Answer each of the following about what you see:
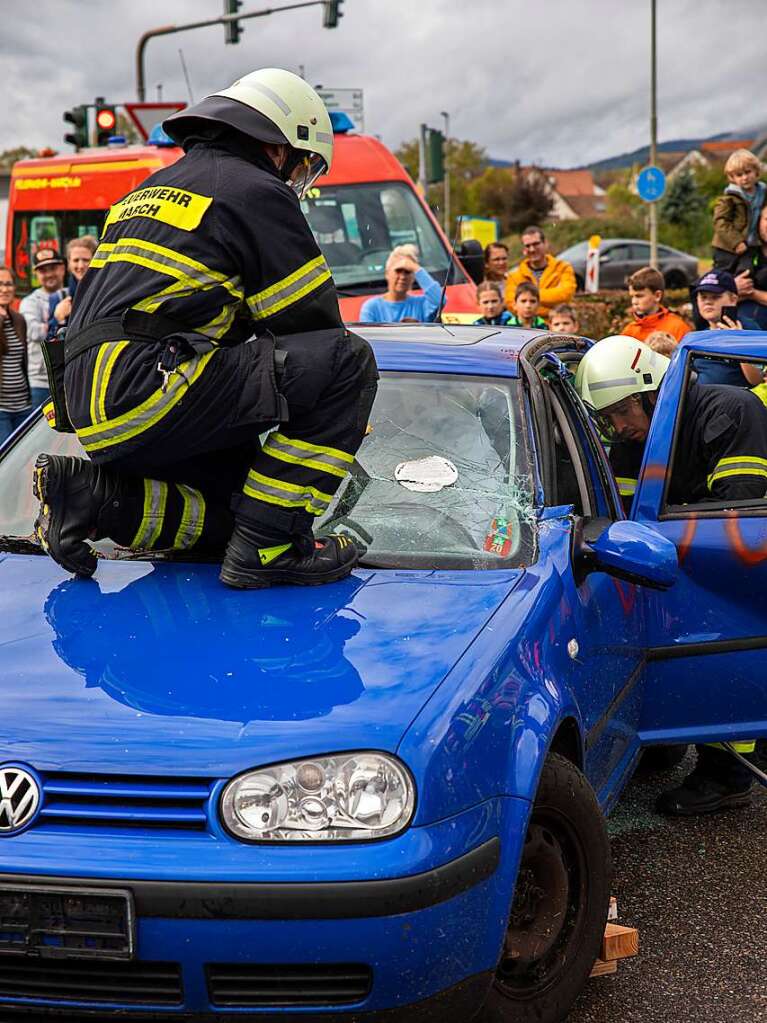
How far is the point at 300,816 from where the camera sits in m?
2.49

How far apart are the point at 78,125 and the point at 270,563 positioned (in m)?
17.3

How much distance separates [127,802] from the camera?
8.28 ft

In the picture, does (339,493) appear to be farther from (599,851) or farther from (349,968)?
(349,968)

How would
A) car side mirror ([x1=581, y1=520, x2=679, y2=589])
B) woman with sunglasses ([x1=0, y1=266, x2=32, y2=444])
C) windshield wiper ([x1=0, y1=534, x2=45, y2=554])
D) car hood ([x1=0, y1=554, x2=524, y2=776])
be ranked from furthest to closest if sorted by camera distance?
1. woman with sunglasses ([x1=0, y1=266, x2=32, y2=444])
2. windshield wiper ([x1=0, y1=534, x2=45, y2=554])
3. car side mirror ([x1=581, y1=520, x2=679, y2=589])
4. car hood ([x1=0, y1=554, x2=524, y2=776])

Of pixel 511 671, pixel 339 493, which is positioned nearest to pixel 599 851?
pixel 511 671

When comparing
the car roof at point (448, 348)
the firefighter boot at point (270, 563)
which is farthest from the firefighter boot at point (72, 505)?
the car roof at point (448, 348)

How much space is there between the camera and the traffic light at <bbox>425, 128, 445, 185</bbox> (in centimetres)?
1232

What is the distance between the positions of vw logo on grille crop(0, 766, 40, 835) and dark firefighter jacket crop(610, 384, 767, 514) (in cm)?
252

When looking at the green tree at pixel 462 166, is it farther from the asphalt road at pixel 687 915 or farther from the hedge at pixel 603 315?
the asphalt road at pixel 687 915

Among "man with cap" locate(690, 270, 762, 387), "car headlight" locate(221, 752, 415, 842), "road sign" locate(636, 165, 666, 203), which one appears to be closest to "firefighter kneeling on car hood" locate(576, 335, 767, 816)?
"car headlight" locate(221, 752, 415, 842)

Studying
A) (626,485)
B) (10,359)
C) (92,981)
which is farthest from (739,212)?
(92,981)

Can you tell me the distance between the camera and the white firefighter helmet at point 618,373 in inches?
188

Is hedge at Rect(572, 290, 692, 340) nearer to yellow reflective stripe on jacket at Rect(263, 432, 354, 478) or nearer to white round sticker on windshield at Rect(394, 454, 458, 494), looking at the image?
white round sticker on windshield at Rect(394, 454, 458, 494)

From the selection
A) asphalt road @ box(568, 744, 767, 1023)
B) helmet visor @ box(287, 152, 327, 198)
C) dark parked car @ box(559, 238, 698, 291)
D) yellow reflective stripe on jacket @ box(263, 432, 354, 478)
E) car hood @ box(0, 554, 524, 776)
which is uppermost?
helmet visor @ box(287, 152, 327, 198)
